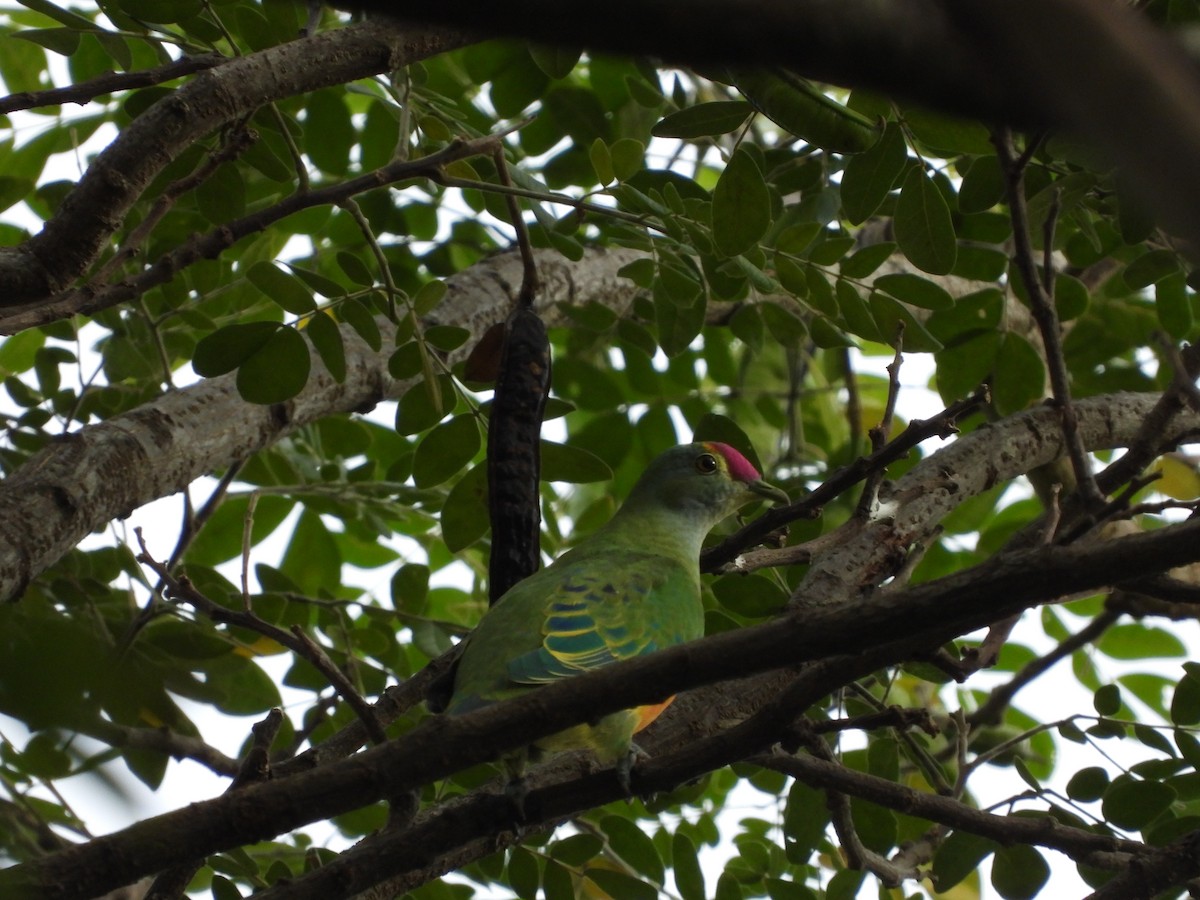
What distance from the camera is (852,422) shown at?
17.5 ft

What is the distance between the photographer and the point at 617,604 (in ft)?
10.4

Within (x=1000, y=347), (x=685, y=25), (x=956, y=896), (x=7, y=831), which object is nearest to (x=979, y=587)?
(x=685, y=25)

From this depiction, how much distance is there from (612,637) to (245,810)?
4.43ft

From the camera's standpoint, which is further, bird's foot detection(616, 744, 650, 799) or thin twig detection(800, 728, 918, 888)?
thin twig detection(800, 728, 918, 888)

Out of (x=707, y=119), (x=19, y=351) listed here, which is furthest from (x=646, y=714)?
(x=19, y=351)

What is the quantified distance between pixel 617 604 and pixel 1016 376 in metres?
1.69

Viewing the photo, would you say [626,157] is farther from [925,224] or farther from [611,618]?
[611,618]

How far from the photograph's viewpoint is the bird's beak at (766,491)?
3727 millimetres

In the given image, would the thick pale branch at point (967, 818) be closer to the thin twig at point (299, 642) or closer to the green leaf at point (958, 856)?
the green leaf at point (958, 856)

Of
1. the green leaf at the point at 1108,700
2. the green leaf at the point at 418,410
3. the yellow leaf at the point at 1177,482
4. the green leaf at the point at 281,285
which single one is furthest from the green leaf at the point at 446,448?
the yellow leaf at the point at 1177,482

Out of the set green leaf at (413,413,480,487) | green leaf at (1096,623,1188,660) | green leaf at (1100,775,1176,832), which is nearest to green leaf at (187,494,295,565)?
green leaf at (413,413,480,487)

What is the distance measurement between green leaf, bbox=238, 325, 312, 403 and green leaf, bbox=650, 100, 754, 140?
3.80 ft

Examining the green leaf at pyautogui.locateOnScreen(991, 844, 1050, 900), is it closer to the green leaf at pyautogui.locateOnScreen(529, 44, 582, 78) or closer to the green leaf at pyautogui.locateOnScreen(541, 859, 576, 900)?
the green leaf at pyautogui.locateOnScreen(541, 859, 576, 900)

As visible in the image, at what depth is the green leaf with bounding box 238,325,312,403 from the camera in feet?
10.7
